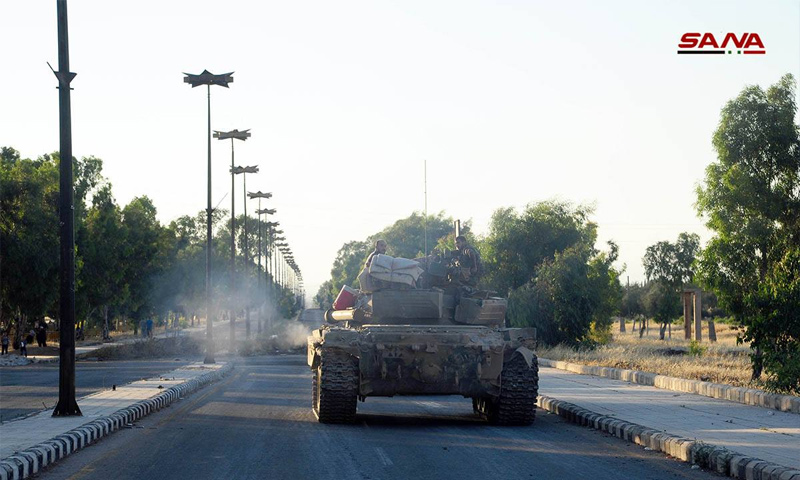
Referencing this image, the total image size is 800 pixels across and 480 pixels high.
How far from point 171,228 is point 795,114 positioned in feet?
221

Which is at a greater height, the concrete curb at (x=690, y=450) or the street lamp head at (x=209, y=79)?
the street lamp head at (x=209, y=79)

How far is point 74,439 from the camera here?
44.5 feet

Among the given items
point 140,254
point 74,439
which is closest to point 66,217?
point 74,439

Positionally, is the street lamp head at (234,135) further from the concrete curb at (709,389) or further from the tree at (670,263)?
the tree at (670,263)

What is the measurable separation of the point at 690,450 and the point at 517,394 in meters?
4.68

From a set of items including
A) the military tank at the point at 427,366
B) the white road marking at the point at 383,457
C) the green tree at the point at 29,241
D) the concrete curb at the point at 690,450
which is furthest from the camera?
the green tree at the point at 29,241

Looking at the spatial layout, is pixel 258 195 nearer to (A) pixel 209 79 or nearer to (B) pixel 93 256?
(B) pixel 93 256

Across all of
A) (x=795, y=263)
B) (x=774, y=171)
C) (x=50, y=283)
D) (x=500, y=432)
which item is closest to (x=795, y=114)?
(x=774, y=171)

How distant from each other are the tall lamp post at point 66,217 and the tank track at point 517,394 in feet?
21.6

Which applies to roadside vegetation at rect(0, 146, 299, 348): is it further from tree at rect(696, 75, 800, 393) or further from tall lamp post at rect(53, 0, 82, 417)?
tall lamp post at rect(53, 0, 82, 417)

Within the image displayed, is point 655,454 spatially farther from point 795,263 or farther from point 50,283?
point 50,283

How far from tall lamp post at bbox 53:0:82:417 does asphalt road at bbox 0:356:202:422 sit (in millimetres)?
1739

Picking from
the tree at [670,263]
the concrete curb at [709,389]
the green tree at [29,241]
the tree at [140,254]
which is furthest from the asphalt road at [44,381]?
the tree at [670,263]

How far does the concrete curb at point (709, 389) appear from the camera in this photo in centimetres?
1678
